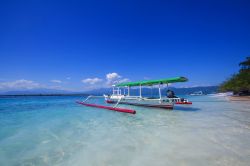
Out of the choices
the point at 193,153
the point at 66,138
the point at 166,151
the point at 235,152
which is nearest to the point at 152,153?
the point at 166,151

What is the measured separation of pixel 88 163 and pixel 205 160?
301 cm

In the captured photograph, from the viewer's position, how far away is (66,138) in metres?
6.72

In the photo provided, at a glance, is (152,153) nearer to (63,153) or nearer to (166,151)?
(166,151)

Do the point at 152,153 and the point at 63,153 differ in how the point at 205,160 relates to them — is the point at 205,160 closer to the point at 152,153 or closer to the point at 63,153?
the point at 152,153

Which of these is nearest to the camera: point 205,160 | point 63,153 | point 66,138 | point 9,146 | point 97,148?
point 205,160

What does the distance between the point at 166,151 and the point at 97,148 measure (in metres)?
2.21

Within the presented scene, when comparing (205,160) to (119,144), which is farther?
(119,144)

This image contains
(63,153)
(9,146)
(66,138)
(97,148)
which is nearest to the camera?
(63,153)

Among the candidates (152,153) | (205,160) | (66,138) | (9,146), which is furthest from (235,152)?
(9,146)

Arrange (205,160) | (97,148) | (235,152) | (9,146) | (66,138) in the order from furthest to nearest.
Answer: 1. (66,138)
2. (9,146)
3. (97,148)
4. (235,152)
5. (205,160)

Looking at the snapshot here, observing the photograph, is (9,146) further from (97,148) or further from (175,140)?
(175,140)

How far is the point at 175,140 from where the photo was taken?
593 cm

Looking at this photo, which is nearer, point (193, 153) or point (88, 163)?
point (88, 163)

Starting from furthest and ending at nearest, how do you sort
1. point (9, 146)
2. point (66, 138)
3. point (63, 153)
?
point (66, 138)
point (9, 146)
point (63, 153)
